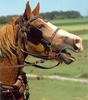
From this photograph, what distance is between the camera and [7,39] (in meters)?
5.00

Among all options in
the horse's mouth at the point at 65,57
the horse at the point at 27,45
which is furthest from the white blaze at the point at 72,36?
the horse's mouth at the point at 65,57

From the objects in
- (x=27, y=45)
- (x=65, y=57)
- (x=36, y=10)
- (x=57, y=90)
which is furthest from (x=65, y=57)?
(x=57, y=90)

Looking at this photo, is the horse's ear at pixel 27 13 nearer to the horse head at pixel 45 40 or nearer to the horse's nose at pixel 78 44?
the horse head at pixel 45 40

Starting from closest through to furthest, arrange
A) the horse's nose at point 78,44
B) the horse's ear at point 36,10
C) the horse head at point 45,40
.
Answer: the horse's nose at point 78,44 → the horse head at point 45,40 → the horse's ear at point 36,10

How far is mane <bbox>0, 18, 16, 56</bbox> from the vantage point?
4984 mm

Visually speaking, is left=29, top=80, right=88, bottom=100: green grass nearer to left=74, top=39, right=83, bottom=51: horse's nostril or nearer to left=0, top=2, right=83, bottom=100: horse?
left=0, top=2, right=83, bottom=100: horse

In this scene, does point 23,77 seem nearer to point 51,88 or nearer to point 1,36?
point 1,36

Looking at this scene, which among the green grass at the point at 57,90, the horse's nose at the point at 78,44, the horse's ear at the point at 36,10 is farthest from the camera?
the green grass at the point at 57,90

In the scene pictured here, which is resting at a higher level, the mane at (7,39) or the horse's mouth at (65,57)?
the mane at (7,39)

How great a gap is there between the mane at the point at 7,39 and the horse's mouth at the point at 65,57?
51 cm

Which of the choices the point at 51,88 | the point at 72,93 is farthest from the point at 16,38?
the point at 51,88

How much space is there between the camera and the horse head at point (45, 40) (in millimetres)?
5086

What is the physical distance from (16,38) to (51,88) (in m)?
12.7

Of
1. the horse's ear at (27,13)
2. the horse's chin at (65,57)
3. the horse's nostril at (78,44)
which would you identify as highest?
the horse's ear at (27,13)
